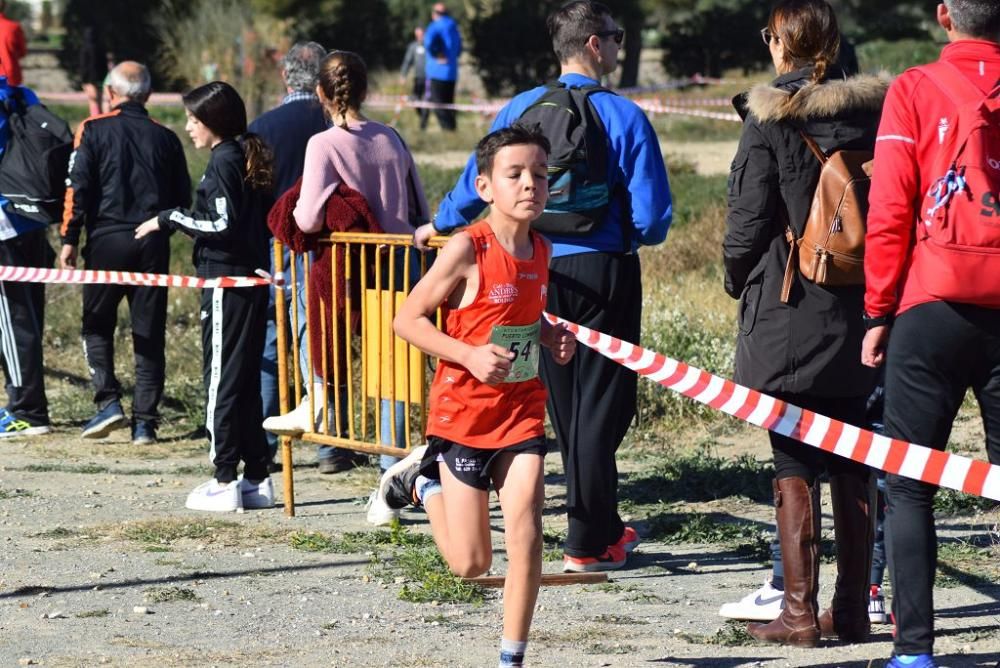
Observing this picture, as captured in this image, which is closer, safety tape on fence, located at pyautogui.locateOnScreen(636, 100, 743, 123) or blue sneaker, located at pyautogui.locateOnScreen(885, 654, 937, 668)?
blue sneaker, located at pyautogui.locateOnScreen(885, 654, 937, 668)

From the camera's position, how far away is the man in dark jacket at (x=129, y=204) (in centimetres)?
898

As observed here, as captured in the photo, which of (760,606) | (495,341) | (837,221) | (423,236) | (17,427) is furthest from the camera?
(17,427)

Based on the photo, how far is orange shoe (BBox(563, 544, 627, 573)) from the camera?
630 cm


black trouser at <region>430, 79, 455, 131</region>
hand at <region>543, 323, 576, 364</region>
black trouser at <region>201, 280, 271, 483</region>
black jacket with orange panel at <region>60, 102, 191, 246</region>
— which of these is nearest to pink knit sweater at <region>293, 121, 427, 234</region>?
black trouser at <region>201, 280, 271, 483</region>

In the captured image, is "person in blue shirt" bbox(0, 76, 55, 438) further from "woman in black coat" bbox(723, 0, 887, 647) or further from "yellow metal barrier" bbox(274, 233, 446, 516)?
"woman in black coat" bbox(723, 0, 887, 647)

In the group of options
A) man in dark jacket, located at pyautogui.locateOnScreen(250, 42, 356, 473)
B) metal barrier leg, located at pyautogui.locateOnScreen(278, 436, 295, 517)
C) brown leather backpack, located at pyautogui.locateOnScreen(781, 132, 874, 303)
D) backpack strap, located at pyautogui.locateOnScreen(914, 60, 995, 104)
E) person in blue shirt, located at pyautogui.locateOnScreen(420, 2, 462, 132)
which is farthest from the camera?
person in blue shirt, located at pyautogui.locateOnScreen(420, 2, 462, 132)

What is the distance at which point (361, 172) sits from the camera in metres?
7.22

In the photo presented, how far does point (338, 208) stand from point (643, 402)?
9.56 ft

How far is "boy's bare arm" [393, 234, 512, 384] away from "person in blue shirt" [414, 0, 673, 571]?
4.73 feet

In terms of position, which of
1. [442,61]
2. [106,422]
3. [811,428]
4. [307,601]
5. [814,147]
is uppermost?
[814,147]

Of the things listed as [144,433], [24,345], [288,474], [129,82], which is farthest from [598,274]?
[24,345]

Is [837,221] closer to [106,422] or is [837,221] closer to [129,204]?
[129,204]

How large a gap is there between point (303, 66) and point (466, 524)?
4.36 metres

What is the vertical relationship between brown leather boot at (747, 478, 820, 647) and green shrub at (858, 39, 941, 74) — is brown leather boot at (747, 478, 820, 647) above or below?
below
